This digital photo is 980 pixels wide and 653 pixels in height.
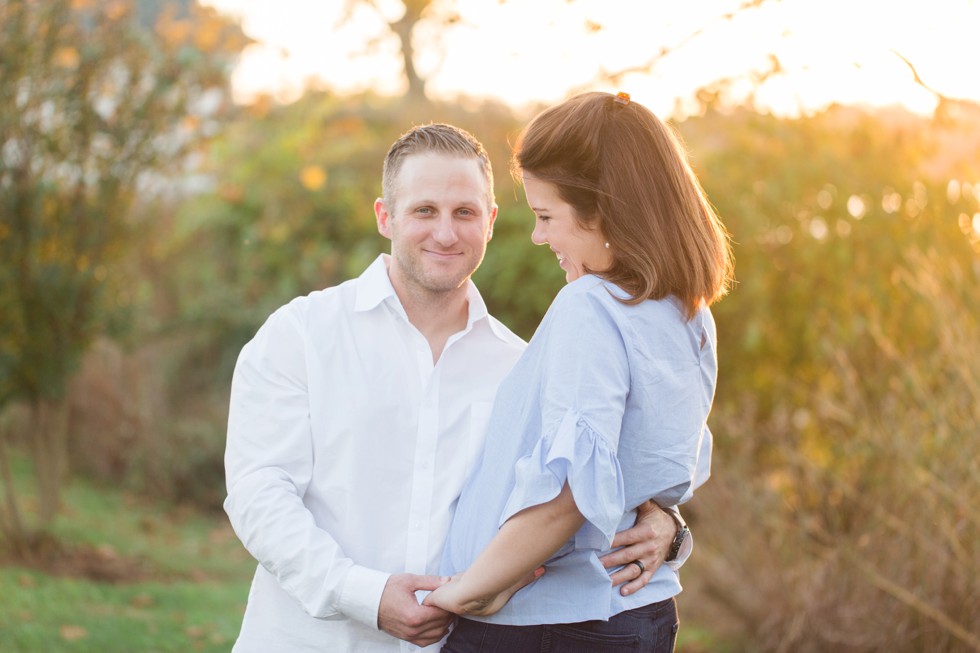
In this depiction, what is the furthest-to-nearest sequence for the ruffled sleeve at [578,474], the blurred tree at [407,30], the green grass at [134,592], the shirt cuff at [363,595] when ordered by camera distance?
the blurred tree at [407,30], the green grass at [134,592], the shirt cuff at [363,595], the ruffled sleeve at [578,474]

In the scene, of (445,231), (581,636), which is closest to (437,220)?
(445,231)

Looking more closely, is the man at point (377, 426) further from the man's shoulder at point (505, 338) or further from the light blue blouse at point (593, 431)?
the light blue blouse at point (593, 431)

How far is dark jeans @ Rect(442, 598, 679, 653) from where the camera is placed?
2266mm

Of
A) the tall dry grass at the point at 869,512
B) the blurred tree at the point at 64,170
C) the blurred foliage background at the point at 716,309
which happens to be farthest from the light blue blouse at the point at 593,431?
the blurred tree at the point at 64,170

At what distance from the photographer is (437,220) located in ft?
9.27

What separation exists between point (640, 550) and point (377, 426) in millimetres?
766

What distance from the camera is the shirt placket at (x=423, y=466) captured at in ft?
8.69

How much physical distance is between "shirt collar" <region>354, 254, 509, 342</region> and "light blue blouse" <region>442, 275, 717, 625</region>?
1.89ft

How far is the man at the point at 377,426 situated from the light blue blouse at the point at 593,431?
0.16 metres

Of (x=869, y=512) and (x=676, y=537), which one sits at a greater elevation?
(x=676, y=537)

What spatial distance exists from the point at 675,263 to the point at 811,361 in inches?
240

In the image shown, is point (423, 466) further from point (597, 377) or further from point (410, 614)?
point (597, 377)

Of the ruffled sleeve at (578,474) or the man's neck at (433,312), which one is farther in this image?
the man's neck at (433,312)

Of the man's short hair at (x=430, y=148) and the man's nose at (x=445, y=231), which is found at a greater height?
the man's short hair at (x=430, y=148)
